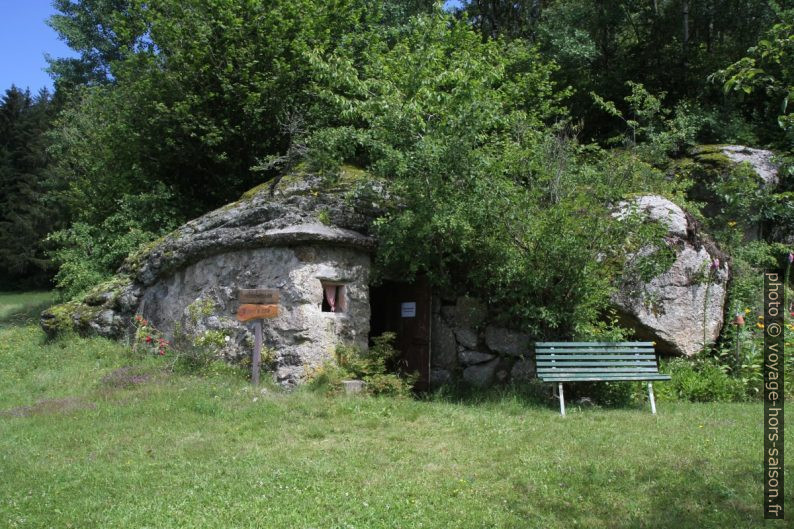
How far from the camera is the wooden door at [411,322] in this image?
968 centimetres

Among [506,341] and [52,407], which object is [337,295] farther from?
[52,407]

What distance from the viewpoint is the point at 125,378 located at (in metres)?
9.06

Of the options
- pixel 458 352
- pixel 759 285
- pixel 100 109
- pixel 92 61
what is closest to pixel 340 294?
pixel 458 352

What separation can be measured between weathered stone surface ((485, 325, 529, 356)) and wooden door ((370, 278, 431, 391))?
3.34 ft

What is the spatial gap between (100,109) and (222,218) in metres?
11.0

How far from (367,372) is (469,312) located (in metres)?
2.02

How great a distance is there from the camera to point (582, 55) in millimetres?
17156

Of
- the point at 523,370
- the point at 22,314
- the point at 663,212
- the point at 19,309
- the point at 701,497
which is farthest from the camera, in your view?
the point at 19,309

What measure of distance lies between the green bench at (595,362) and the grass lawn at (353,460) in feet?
1.52

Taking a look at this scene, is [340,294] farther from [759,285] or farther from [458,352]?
[759,285]

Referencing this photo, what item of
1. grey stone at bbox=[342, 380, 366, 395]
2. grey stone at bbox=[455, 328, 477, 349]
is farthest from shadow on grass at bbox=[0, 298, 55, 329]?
grey stone at bbox=[455, 328, 477, 349]

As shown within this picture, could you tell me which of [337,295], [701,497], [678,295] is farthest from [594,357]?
[337,295]

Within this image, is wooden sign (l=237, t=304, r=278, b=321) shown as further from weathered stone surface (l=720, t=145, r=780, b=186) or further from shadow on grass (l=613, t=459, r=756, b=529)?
weathered stone surface (l=720, t=145, r=780, b=186)

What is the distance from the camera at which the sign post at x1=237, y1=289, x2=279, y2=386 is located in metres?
8.47
